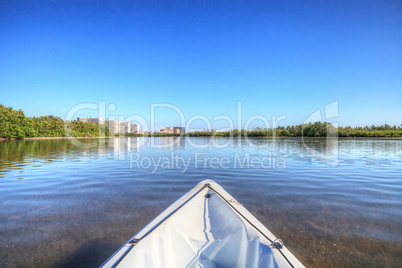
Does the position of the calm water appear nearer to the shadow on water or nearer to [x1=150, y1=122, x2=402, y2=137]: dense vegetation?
the shadow on water

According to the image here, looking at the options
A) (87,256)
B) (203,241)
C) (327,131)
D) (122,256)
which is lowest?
(87,256)

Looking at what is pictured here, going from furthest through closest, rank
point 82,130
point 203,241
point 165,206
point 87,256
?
point 82,130 < point 165,206 < point 87,256 < point 203,241

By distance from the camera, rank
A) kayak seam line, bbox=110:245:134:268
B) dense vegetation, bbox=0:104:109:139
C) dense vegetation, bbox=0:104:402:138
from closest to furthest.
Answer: kayak seam line, bbox=110:245:134:268 → dense vegetation, bbox=0:104:109:139 → dense vegetation, bbox=0:104:402:138

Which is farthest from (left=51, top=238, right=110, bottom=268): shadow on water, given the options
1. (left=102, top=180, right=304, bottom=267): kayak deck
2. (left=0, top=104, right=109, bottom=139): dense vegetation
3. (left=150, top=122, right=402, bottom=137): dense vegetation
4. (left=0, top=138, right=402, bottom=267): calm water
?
(left=150, top=122, right=402, bottom=137): dense vegetation

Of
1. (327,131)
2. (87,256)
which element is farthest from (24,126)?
(327,131)

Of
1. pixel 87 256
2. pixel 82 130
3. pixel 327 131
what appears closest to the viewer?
pixel 87 256

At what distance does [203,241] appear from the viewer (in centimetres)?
222

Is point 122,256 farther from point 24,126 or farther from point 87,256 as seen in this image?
point 24,126

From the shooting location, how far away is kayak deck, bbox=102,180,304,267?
1.58 metres

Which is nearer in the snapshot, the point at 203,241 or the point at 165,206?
the point at 203,241

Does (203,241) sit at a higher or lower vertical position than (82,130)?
lower

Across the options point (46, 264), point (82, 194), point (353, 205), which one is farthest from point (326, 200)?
point (82, 194)

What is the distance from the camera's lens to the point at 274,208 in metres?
3.98

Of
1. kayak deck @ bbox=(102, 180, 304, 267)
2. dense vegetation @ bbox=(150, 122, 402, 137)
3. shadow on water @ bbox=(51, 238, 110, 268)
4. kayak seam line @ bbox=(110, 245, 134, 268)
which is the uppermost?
dense vegetation @ bbox=(150, 122, 402, 137)
